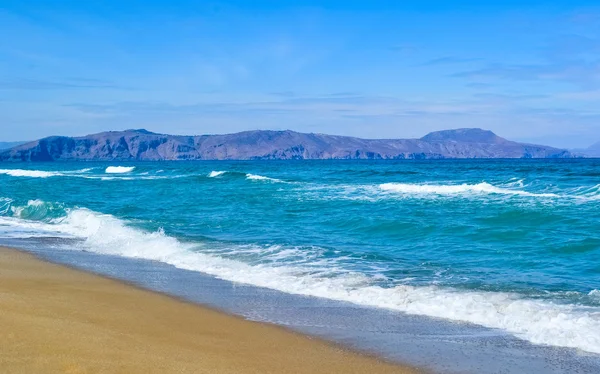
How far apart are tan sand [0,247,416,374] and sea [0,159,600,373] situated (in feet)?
1.65

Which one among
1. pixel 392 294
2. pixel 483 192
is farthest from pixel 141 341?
pixel 483 192

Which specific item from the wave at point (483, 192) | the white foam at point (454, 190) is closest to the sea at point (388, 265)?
the wave at point (483, 192)

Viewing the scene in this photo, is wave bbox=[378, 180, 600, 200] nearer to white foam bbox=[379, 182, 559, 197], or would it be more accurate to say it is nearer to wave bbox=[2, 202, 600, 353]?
white foam bbox=[379, 182, 559, 197]

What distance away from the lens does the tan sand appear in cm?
602

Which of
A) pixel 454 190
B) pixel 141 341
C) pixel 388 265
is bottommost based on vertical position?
pixel 388 265

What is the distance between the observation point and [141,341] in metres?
6.92

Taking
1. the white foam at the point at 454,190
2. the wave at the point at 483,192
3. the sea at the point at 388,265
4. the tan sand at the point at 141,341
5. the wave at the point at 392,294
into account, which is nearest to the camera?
the tan sand at the point at 141,341

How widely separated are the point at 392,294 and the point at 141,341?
4.37 meters

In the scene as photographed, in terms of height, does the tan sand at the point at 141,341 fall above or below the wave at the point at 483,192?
below

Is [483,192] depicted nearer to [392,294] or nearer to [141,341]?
[392,294]

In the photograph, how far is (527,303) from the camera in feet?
30.4

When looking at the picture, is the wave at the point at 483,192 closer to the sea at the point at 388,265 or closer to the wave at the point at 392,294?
the sea at the point at 388,265

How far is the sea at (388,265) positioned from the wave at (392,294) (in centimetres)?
3

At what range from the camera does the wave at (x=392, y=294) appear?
803cm
